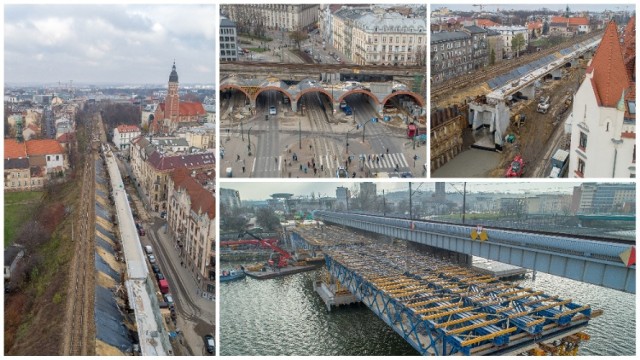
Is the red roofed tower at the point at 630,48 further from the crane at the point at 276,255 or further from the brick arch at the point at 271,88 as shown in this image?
the crane at the point at 276,255

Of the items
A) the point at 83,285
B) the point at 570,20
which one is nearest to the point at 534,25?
the point at 570,20

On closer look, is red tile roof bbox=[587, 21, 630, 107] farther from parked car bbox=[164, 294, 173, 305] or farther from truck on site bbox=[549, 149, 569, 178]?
parked car bbox=[164, 294, 173, 305]

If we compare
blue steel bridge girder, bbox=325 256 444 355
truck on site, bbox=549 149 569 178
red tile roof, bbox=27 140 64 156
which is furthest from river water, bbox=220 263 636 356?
red tile roof, bbox=27 140 64 156

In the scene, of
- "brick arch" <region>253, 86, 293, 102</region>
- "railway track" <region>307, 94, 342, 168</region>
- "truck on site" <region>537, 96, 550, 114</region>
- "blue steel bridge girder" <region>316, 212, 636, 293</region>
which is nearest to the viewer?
"blue steel bridge girder" <region>316, 212, 636, 293</region>

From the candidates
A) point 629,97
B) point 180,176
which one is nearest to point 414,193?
point 629,97

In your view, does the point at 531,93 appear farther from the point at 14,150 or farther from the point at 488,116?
the point at 14,150
